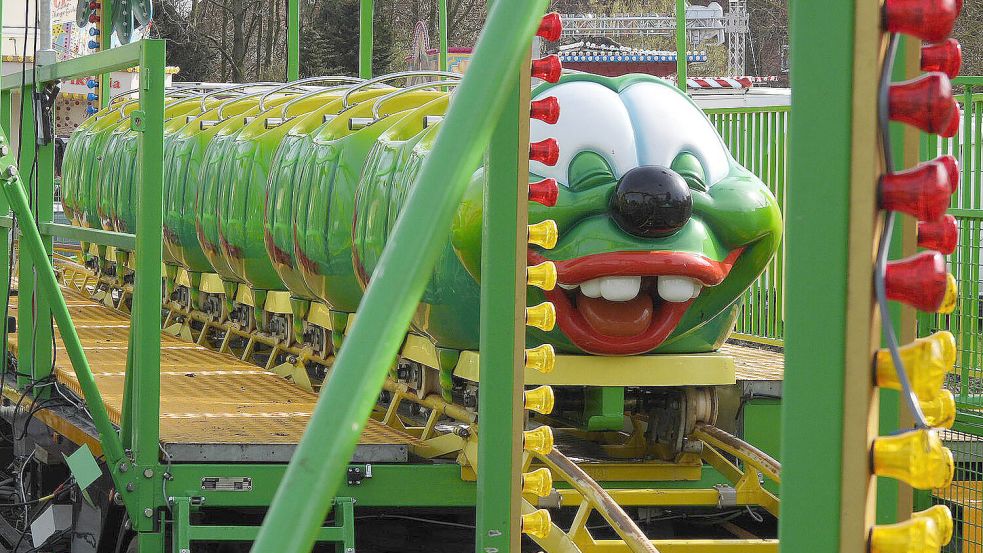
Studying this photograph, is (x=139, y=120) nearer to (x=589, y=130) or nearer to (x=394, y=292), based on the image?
(x=589, y=130)

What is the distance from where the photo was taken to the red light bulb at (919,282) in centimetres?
179

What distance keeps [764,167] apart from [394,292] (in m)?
8.54

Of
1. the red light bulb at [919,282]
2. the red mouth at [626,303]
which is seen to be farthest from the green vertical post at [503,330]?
the red mouth at [626,303]

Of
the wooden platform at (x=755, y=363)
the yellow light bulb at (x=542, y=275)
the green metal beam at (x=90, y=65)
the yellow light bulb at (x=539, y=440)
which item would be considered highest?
the green metal beam at (x=90, y=65)

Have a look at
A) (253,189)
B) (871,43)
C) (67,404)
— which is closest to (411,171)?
(67,404)

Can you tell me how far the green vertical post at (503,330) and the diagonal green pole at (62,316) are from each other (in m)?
2.88

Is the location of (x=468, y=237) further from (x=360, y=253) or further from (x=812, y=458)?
(x=812, y=458)

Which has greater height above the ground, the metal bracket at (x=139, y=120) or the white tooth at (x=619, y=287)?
the metal bracket at (x=139, y=120)

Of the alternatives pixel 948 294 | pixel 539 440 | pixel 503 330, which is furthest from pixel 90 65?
pixel 948 294

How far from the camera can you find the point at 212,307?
1086cm

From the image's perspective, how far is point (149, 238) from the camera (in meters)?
5.46

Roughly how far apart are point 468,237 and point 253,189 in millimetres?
3463

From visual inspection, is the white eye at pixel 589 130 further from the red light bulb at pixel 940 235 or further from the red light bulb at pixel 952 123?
the red light bulb at pixel 952 123

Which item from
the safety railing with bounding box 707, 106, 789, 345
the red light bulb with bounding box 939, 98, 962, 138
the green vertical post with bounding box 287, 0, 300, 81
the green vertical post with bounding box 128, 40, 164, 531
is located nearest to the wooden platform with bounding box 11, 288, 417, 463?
the green vertical post with bounding box 128, 40, 164, 531
